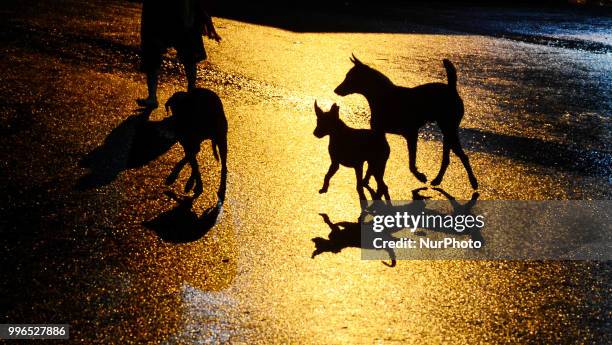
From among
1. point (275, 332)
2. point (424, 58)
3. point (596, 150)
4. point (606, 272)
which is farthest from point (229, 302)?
point (424, 58)

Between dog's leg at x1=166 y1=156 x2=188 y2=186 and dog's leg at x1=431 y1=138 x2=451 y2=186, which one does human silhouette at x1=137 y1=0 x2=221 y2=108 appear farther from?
dog's leg at x1=431 y1=138 x2=451 y2=186

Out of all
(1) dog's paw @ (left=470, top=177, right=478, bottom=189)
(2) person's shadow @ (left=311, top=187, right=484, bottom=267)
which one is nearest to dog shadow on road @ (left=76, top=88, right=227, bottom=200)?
(2) person's shadow @ (left=311, top=187, right=484, bottom=267)

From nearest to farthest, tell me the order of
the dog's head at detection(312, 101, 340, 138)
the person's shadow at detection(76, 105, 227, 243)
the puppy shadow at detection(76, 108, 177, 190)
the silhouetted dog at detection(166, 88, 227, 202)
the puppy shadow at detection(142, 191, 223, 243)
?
the puppy shadow at detection(142, 191, 223, 243) → the person's shadow at detection(76, 105, 227, 243) → the dog's head at detection(312, 101, 340, 138) → the silhouetted dog at detection(166, 88, 227, 202) → the puppy shadow at detection(76, 108, 177, 190)

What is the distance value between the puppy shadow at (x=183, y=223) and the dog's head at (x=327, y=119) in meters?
1.06

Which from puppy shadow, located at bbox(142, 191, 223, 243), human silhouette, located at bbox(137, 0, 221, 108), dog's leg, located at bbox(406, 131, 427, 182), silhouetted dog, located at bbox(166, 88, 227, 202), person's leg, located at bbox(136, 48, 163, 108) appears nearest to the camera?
puppy shadow, located at bbox(142, 191, 223, 243)

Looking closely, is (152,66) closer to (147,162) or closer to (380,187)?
(147,162)

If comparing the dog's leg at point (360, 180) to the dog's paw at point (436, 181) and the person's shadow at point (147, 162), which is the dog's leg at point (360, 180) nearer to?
the dog's paw at point (436, 181)

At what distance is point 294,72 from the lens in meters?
11.7

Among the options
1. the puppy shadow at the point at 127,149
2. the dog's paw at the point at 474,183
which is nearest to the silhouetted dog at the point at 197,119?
the puppy shadow at the point at 127,149

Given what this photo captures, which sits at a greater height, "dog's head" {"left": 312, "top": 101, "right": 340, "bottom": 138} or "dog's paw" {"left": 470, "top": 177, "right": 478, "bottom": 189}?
"dog's head" {"left": 312, "top": 101, "right": 340, "bottom": 138}

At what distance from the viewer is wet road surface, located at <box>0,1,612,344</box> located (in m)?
4.44

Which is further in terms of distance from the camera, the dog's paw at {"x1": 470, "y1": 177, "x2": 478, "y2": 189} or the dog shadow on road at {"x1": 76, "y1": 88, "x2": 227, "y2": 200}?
the dog's paw at {"x1": 470, "y1": 177, "x2": 478, "y2": 189}

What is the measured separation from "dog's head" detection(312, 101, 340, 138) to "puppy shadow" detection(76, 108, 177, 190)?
2049 mm

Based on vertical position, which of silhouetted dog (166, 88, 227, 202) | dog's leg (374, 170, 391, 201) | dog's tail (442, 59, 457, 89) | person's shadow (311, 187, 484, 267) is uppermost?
dog's tail (442, 59, 457, 89)
